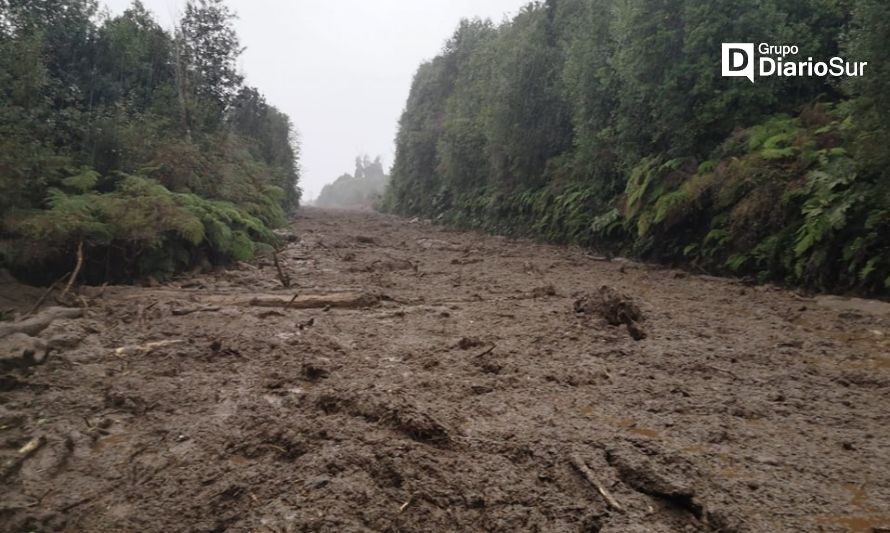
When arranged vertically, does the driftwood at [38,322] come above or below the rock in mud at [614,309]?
above

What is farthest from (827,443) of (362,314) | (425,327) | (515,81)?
(515,81)

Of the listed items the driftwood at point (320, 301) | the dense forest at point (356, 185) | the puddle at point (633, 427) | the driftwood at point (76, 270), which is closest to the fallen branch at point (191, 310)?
the driftwood at point (320, 301)

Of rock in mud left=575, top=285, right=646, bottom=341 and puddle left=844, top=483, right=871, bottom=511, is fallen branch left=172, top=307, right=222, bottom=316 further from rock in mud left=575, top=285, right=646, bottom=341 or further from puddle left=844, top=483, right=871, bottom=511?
puddle left=844, top=483, right=871, bottom=511

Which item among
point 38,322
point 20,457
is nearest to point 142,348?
point 38,322

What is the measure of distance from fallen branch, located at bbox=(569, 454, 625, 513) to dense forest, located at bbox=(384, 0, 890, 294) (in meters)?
5.48

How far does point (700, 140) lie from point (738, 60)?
1.48 metres

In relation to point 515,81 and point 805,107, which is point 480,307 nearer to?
point 805,107

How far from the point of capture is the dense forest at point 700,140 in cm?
681

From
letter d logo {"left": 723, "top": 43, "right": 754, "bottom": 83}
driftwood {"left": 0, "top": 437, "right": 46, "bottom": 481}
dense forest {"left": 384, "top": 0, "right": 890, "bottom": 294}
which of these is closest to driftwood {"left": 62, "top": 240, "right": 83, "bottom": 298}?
driftwood {"left": 0, "top": 437, "right": 46, "bottom": 481}

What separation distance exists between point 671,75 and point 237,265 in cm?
854

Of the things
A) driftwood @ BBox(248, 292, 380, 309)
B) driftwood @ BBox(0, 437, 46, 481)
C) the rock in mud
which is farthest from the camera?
driftwood @ BBox(248, 292, 380, 309)

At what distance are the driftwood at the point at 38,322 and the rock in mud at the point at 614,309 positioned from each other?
5.06m

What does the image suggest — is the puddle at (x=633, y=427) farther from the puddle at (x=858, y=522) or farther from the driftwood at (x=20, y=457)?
the driftwood at (x=20, y=457)

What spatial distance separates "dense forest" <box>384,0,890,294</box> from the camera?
681 cm
